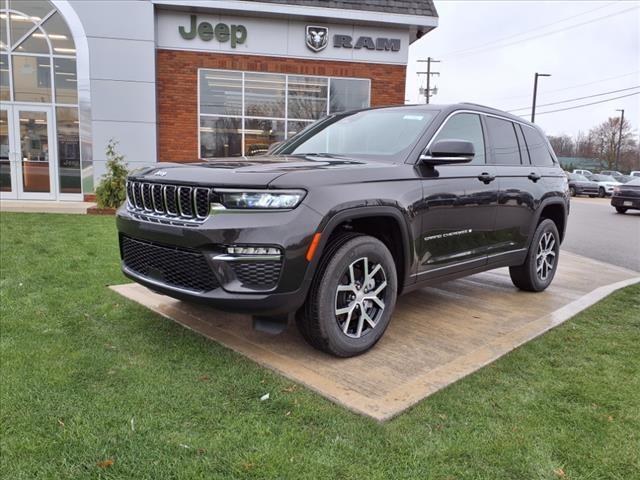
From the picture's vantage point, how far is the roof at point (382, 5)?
1402 centimetres

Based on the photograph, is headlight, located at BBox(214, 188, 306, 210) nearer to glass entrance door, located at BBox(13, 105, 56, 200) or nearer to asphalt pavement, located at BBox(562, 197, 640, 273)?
asphalt pavement, located at BBox(562, 197, 640, 273)

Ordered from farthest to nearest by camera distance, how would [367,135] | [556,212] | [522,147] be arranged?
Result: [556,212] → [522,147] → [367,135]

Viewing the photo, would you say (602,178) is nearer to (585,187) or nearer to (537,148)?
(585,187)

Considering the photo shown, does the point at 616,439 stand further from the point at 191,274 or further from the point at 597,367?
the point at 191,274

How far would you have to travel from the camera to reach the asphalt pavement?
9461 millimetres

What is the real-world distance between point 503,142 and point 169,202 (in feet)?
10.9

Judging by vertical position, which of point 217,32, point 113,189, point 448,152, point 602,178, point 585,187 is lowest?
point 585,187

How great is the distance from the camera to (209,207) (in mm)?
3223

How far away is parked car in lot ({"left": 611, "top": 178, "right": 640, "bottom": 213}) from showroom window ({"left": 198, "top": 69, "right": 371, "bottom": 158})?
1104 centimetres

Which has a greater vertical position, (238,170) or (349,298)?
(238,170)

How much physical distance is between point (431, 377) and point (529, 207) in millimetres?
2631

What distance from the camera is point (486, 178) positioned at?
15.3ft

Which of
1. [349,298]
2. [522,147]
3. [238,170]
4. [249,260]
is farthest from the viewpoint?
[522,147]

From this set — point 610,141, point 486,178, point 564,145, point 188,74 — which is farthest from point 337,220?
point 564,145
